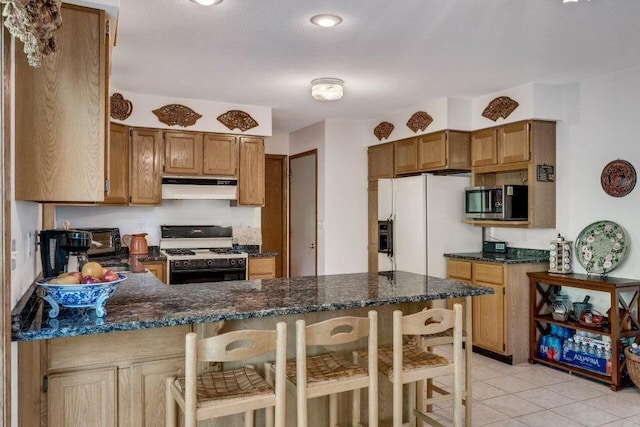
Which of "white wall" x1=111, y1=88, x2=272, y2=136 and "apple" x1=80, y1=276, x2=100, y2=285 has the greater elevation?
"white wall" x1=111, y1=88, x2=272, y2=136

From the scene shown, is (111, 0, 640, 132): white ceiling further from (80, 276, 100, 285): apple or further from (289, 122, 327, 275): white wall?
(80, 276, 100, 285): apple

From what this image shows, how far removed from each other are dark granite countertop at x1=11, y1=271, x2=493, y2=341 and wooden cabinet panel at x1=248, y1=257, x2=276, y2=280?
1.89 metres


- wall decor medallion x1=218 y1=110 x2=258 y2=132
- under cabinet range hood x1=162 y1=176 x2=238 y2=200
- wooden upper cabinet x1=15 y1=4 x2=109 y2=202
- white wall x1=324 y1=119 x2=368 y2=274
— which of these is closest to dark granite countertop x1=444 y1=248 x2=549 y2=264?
white wall x1=324 y1=119 x2=368 y2=274

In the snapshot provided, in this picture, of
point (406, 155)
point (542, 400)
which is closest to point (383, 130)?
point (406, 155)

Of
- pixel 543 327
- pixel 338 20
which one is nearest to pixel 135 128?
pixel 338 20

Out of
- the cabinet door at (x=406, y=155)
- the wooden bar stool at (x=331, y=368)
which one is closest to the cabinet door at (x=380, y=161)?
the cabinet door at (x=406, y=155)

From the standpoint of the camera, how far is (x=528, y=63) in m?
3.72

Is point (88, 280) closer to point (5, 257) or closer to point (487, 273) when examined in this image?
point (5, 257)

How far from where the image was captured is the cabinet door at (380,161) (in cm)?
573

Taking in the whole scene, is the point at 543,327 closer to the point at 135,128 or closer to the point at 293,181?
the point at 293,181

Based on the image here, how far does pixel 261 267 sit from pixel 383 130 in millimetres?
2190

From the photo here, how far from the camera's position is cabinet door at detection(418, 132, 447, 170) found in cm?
492

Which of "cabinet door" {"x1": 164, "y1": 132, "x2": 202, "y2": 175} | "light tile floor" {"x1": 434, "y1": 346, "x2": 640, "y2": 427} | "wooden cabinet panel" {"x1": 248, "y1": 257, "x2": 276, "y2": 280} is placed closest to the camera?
"light tile floor" {"x1": 434, "y1": 346, "x2": 640, "y2": 427}

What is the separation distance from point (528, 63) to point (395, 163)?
6.97ft
